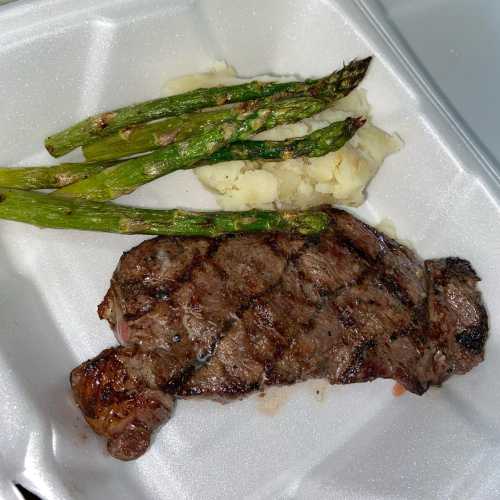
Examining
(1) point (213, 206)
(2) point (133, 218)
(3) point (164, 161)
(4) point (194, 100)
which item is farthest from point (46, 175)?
(1) point (213, 206)

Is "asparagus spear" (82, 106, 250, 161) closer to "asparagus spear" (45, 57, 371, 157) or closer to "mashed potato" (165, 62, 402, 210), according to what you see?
"asparagus spear" (45, 57, 371, 157)

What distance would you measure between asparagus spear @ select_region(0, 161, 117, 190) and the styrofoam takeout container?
20 cm

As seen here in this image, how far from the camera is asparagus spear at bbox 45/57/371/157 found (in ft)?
11.2

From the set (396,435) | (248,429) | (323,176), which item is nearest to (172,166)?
(323,176)

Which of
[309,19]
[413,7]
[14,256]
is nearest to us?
[14,256]

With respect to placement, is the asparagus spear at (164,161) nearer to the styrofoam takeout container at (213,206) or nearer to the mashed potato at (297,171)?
the mashed potato at (297,171)

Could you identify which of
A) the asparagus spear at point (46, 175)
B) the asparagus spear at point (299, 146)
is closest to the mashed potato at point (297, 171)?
the asparagus spear at point (299, 146)

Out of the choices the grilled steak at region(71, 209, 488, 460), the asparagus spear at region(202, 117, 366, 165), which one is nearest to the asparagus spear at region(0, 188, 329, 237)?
the grilled steak at region(71, 209, 488, 460)

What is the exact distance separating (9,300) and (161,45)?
175cm

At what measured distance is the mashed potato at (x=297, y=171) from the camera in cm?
354

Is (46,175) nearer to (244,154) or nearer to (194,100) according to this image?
(194,100)

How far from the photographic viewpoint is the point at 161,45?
140 inches

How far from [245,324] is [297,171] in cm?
103

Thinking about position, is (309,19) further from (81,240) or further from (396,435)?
(396,435)
